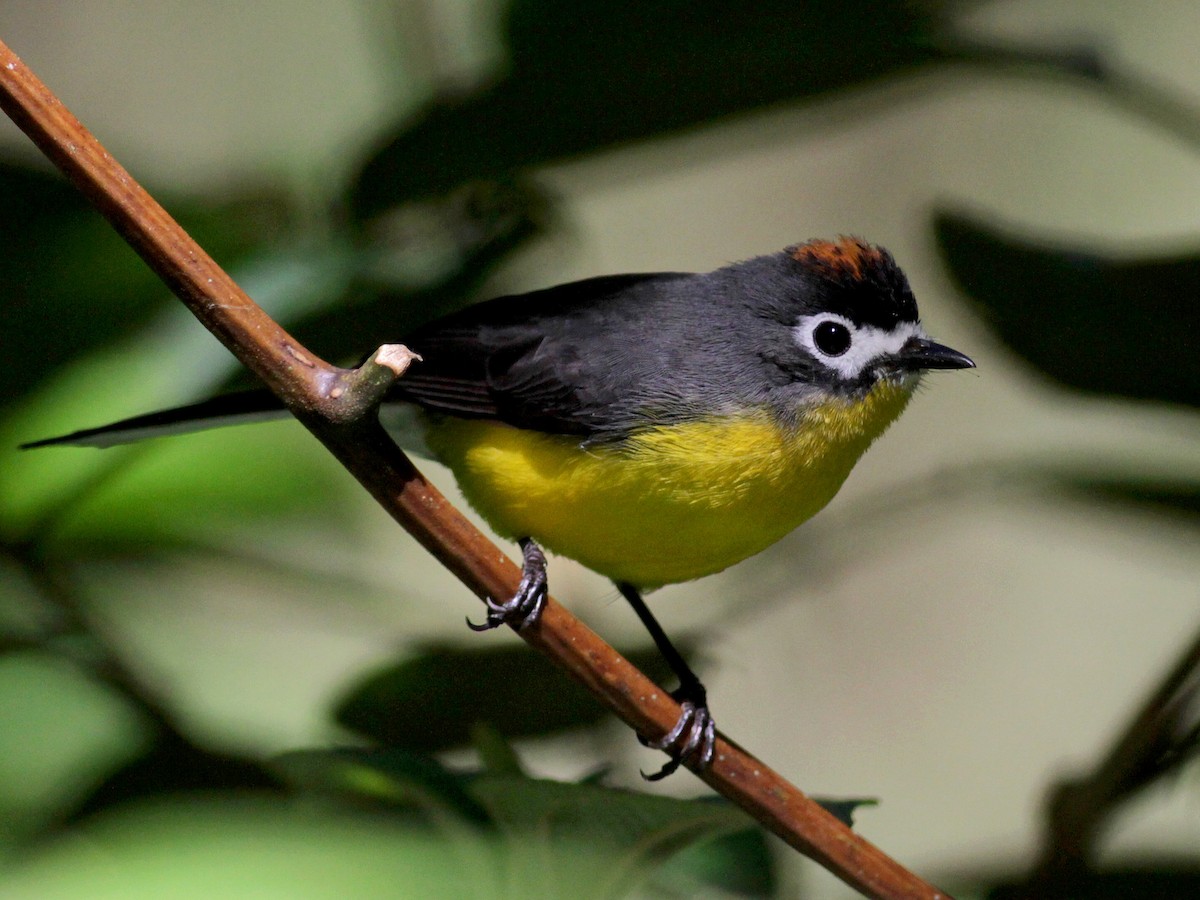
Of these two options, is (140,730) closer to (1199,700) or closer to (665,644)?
(665,644)

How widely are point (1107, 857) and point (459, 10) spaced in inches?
139

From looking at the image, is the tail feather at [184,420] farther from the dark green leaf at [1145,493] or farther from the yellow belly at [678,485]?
the dark green leaf at [1145,493]

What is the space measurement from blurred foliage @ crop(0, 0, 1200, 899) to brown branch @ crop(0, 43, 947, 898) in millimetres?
119

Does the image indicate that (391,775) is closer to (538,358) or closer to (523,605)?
(523,605)

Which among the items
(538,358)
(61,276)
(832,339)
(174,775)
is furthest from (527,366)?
(174,775)

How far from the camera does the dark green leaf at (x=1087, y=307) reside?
6.64ft

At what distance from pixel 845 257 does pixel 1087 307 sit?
1.52 ft

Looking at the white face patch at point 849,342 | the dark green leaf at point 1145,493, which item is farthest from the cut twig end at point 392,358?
the dark green leaf at point 1145,493

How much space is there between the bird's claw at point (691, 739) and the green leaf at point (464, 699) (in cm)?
11

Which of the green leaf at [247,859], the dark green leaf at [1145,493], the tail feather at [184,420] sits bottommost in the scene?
the green leaf at [247,859]

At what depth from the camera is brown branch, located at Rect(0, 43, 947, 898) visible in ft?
4.49

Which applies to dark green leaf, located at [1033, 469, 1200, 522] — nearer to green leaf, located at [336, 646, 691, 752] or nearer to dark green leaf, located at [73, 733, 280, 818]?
green leaf, located at [336, 646, 691, 752]

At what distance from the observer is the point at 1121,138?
496 cm

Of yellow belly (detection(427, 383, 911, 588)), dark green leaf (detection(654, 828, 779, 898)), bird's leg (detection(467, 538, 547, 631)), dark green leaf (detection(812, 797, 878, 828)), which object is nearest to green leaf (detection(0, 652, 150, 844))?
bird's leg (detection(467, 538, 547, 631))
